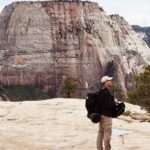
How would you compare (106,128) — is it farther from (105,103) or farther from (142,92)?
(142,92)

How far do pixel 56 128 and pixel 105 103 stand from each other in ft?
30.8

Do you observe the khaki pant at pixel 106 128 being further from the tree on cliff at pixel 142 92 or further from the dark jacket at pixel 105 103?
the tree on cliff at pixel 142 92

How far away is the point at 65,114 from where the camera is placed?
28.9 m

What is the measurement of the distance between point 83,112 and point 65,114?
1.15 metres

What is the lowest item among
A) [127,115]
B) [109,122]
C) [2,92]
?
[2,92]

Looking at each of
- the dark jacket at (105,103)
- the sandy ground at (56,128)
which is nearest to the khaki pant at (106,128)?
the dark jacket at (105,103)

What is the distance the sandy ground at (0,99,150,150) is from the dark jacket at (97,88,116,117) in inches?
141

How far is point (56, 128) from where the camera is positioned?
24094mm

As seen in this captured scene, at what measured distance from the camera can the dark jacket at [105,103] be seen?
14945 mm

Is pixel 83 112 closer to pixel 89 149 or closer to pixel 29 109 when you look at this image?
pixel 29 109

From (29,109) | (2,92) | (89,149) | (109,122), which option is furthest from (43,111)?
(2,92)

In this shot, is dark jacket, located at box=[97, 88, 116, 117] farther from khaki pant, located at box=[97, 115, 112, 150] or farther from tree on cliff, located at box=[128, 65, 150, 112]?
tree on cliff, located at box=[128, 65, 150, 112]

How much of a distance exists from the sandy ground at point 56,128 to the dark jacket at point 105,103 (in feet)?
11.8

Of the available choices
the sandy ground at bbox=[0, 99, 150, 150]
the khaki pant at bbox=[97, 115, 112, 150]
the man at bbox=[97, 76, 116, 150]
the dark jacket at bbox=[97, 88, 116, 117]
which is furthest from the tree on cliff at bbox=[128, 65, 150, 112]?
the dark jacket at bbox=[97, 88, 116, 117]
